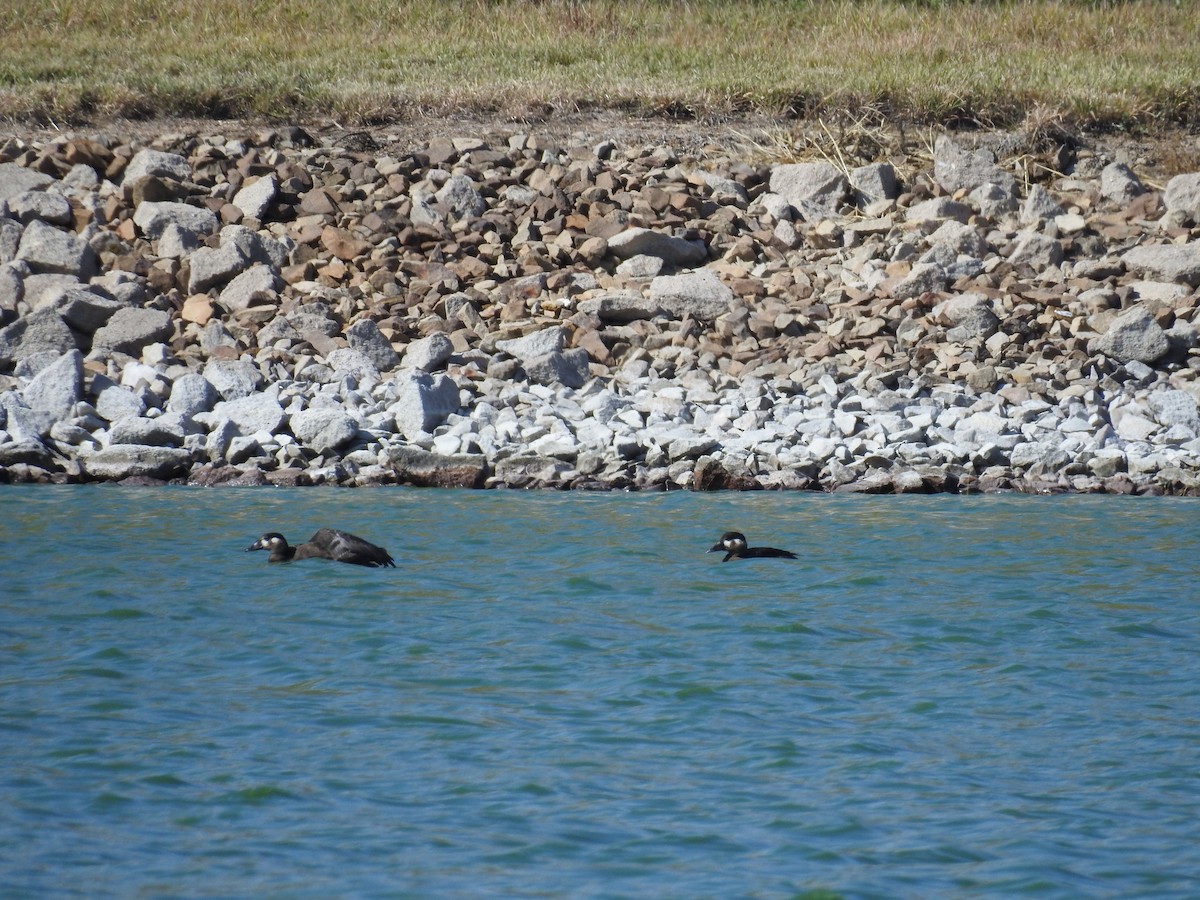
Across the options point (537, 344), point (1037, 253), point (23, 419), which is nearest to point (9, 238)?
point (23, 419)

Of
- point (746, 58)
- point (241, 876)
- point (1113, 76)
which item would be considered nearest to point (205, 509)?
point (241, 876)

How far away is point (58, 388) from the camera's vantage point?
1232 centimetres

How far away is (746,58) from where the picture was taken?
20.6m

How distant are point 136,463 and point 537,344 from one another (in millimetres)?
3721

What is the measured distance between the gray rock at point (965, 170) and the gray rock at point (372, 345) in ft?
20.9

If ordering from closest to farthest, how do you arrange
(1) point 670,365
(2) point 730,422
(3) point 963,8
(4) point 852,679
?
(4) point 852,679
(2) point 730,422
(1) point 670,365
(3) point 963,8

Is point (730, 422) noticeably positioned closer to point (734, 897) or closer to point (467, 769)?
point (467, 769)

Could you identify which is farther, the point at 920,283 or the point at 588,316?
the point at 920,283

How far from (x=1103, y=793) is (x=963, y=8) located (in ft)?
64.8

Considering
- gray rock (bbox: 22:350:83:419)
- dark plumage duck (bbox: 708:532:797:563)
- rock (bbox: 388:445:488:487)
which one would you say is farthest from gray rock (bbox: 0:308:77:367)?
dark plumage duck (bbox: 708:532:797:563)

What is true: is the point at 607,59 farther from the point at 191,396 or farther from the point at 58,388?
the point at 58,388

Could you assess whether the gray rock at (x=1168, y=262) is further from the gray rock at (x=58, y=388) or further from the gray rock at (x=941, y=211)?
the gray rock at (x=58, y=388)

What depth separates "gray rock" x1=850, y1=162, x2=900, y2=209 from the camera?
16.3 meters

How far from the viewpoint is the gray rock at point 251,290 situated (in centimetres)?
1421
